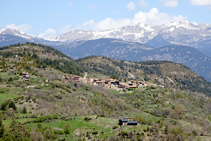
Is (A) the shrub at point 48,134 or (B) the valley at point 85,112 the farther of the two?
(B) the valley at point 85,112

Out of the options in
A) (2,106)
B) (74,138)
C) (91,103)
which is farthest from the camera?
(91,103)

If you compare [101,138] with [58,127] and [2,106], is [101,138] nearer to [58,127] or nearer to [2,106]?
[58,127]

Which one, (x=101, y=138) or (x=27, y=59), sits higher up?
(x=27, y=59)

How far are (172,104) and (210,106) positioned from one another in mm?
42761

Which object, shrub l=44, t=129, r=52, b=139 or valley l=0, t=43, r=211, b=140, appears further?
valley l=0, t=43, r=211, b=140

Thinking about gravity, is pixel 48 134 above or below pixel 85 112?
above

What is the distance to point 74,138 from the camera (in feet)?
187

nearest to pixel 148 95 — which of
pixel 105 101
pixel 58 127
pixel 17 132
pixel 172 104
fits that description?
pixel 172 104

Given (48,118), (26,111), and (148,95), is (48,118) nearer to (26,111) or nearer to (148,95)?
(26,111)

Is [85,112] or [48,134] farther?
[85,112]

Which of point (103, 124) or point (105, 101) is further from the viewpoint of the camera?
point (105, 101)

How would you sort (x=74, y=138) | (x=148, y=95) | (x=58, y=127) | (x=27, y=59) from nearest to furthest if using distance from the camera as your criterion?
1. (x=74, y=138)
2. (x=58, y=127)
3. (x=148, y=95)
4. (x=27, y=59)

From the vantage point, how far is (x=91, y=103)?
10819 centimetres

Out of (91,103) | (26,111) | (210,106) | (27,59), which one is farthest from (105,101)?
(27,59)
